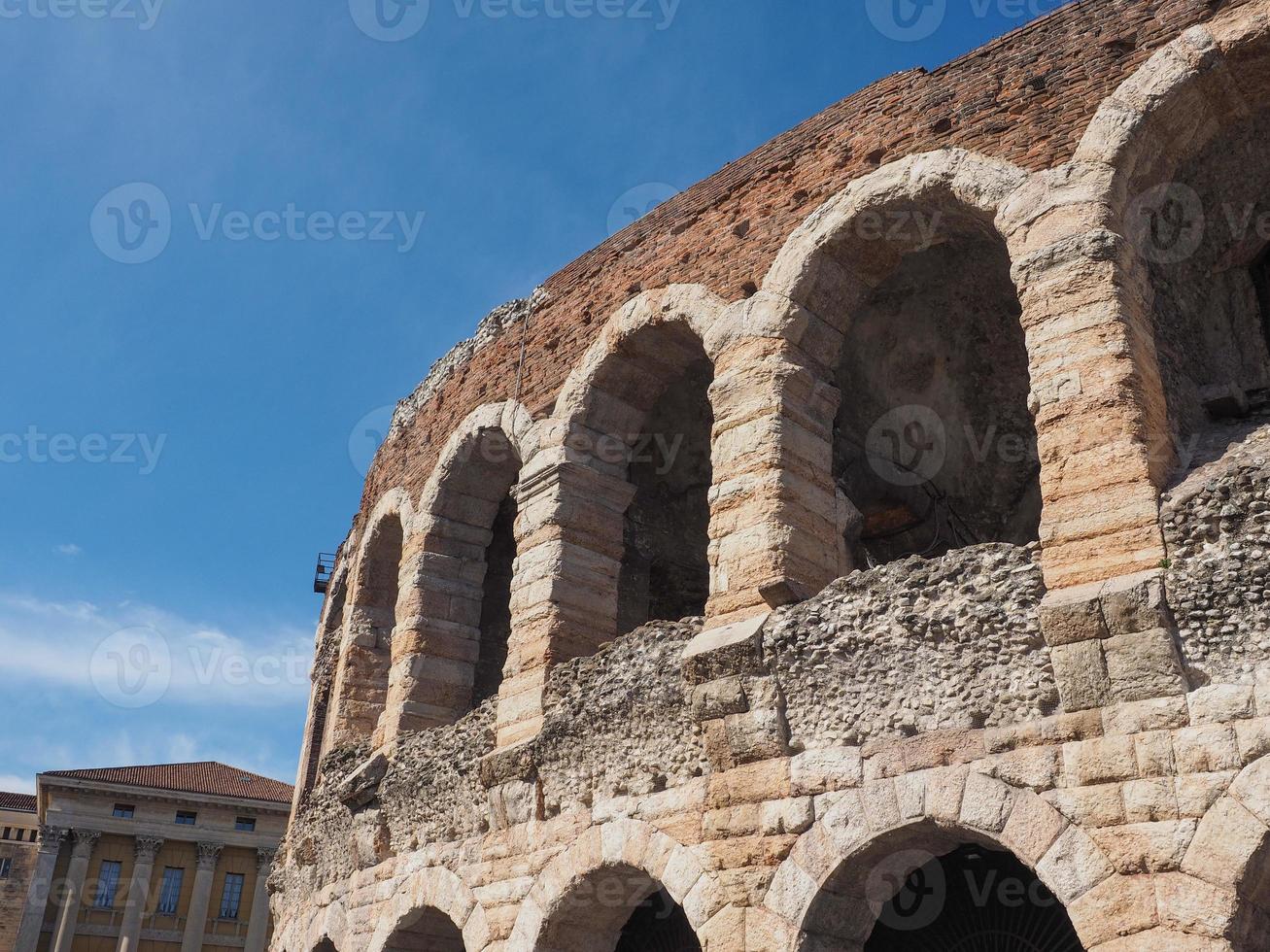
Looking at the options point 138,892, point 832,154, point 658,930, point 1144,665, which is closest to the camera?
point 1144,665

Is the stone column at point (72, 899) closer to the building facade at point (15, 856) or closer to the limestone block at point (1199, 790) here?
the building facade at point (15, 856)

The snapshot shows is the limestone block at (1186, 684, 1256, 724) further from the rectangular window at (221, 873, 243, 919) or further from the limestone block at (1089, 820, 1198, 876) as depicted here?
the rectangular window at (221, 873, 243, 919)

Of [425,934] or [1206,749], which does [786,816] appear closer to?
[1206,749]

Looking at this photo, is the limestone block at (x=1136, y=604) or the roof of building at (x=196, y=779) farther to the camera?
the roof of building at (x=196, y=779)

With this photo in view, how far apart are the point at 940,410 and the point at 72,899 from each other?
2958 centimetres

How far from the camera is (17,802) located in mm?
37562

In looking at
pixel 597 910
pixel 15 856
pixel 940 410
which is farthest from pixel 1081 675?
pixel 15 856

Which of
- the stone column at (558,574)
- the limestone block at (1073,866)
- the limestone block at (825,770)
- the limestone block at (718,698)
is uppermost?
the stone column at (558,574)

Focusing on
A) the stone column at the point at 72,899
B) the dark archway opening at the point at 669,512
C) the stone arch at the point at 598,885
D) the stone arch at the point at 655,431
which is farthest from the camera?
the stone column at the point at 72,899

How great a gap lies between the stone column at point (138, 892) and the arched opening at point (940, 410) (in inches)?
1077

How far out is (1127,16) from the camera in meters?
7.13

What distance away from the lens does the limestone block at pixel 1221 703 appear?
5086 mm

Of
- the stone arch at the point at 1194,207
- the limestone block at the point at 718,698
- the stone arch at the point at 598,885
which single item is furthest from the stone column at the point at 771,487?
→ the stone arch at the point at 1194,207

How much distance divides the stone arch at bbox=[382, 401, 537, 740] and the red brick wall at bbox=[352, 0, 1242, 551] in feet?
1.26
